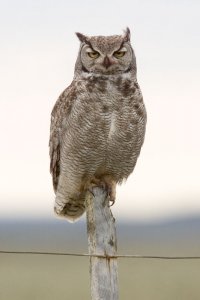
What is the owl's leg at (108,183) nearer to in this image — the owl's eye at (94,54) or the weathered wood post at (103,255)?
the owl's eye at (94,54)

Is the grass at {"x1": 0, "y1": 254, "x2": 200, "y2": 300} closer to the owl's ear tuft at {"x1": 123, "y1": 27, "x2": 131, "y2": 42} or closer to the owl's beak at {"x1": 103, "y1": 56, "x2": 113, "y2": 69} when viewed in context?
the owl's ear tuft at {"x1": 123, "y1": 27, "x2": 131, "y2": 42}

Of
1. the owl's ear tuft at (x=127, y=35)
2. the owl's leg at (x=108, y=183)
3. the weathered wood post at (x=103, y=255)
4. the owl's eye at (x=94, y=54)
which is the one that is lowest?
the weathered wood post at (x=103, y=255)

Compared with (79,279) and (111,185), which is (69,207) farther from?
(79,279)

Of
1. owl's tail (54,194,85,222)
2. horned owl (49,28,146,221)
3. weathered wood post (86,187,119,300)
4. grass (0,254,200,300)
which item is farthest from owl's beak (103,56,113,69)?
grass (0,254,200,300)

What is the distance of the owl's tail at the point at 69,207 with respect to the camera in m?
9.55

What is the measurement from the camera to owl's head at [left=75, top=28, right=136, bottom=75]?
360 inches

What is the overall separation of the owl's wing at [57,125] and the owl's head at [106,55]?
236mm

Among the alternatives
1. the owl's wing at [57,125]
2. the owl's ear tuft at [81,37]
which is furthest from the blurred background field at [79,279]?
the owl's ear tuft at [81,37]

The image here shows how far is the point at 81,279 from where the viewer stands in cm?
1933

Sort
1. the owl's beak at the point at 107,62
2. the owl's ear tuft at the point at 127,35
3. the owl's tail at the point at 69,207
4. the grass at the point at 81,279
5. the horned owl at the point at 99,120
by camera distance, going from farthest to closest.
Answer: the grass at the point at 81,279 → the owl's tail at the point at 69,207 → the owl's ear tuft at the point at 127,35 → the owl's beak at the point at 107,62 → the horned owl at the point at 99,120

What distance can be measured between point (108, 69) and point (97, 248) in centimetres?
225

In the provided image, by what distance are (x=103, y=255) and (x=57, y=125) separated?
2.32 metres

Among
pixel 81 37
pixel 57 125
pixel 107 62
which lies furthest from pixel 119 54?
pixel 57 125

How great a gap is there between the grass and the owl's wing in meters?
6.18
